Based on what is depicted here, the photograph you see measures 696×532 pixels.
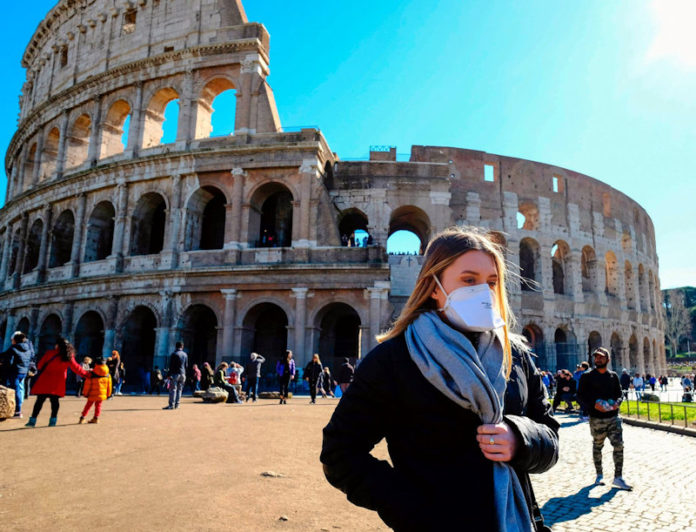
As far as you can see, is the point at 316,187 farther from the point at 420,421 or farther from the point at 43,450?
A: the point at 420,421

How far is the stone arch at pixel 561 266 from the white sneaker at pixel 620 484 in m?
22.9

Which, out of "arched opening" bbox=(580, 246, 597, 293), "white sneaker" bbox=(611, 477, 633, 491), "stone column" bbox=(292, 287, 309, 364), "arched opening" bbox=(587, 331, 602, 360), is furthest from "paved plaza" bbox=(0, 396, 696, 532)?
"arched opening" bbox=(580, 246, 597, 293)

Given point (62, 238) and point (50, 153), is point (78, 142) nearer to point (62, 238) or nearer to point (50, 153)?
point (50, 153)

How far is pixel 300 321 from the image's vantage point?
18719 mm

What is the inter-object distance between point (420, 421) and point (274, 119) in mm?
20971

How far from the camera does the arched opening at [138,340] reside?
67.9ft

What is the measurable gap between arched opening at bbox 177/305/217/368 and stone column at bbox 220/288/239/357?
5.99 feet

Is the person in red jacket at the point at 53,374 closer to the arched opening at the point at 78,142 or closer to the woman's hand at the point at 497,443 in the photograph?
the woman's hand at the point at 497,443

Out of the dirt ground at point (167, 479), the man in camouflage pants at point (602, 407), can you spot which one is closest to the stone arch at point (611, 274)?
the man in camouflage pants at point (602, 407)

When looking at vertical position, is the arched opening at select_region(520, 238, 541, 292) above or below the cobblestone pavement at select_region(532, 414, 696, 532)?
above

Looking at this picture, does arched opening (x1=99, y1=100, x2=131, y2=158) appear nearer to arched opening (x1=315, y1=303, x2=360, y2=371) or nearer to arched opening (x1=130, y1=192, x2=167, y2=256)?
arched opening (x1=130, y1=192, x2=167, y2=256)

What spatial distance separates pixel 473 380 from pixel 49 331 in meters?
26.7

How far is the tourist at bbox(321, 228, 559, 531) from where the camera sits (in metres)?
1.46

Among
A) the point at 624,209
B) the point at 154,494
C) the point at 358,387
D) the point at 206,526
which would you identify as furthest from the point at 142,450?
the point at 624,209
